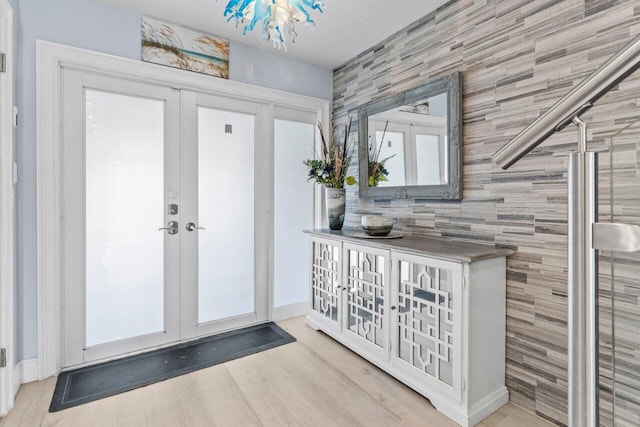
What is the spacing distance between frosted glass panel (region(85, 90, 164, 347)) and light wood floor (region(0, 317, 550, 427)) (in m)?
0.58

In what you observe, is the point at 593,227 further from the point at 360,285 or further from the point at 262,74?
the point at 262,74

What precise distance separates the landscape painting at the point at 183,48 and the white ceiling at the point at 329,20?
0.06 m

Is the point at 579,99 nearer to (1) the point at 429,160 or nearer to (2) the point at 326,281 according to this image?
(1) the point at 429,160

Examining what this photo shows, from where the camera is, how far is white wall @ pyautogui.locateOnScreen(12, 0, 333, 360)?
2129mm

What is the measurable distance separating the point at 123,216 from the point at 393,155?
2189mm

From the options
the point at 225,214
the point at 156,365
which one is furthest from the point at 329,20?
the point at 156,365

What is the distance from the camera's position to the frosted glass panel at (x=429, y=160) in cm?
234

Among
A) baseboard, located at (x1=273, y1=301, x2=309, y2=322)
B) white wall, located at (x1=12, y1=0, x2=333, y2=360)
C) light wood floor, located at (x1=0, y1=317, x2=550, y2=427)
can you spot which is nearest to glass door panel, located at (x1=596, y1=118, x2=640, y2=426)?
light wood floor, located at (x1=0, y1=317, x2=550, y2=427)

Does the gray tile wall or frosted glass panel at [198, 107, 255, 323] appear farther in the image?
frosted glass panel at [198, 107, 255, 323]

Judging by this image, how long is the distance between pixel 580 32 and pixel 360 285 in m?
1.93

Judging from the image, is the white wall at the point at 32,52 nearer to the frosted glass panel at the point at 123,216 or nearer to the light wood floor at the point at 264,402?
the frosted glass panel at the point at 123,216

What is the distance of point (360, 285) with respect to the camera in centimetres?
246

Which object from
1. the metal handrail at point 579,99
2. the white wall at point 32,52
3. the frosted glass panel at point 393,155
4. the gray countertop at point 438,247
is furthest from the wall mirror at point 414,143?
the white wall at point 32,52

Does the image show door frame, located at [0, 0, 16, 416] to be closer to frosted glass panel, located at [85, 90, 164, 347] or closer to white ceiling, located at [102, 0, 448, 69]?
frosted glass panel, located at [85, 90, 164, 347]
